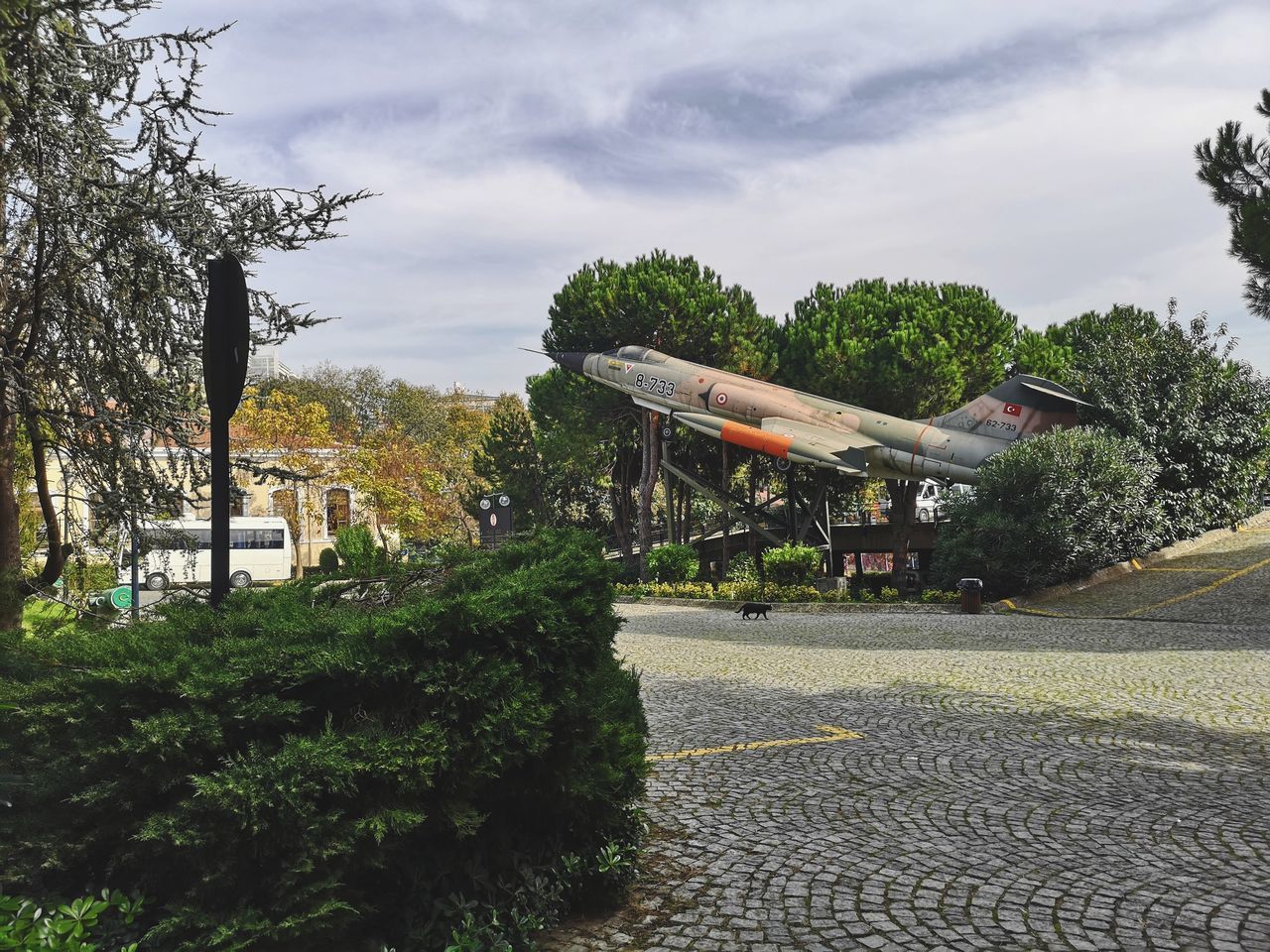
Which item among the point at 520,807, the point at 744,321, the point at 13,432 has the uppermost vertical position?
the point at 744,321

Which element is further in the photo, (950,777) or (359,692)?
(950,777)

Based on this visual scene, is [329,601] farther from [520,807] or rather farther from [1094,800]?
[1094,800]

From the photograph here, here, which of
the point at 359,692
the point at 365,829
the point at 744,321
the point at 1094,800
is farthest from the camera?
the point at 744,321

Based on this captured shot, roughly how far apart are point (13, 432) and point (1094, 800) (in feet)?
25.5

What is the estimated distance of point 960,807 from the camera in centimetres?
555

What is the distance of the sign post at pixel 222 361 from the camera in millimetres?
3957

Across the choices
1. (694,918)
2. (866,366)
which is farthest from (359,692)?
(866,366)

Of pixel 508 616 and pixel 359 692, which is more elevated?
pixel 508 616

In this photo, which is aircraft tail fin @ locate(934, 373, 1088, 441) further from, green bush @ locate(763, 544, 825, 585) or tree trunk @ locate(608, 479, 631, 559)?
tree trunk @ locate(608, 479, 631, 559)

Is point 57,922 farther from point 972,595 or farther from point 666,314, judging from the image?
point 666,314

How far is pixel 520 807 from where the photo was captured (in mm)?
3855

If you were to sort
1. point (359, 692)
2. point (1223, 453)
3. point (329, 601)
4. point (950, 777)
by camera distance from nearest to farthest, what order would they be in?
1. point (359, 692)
2. point (329, 601)
3. point (950, 777)
4. point (1223, 453)

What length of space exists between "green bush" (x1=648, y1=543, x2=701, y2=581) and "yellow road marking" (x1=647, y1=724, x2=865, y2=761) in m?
19.9

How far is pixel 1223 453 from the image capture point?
22594 millimetres
